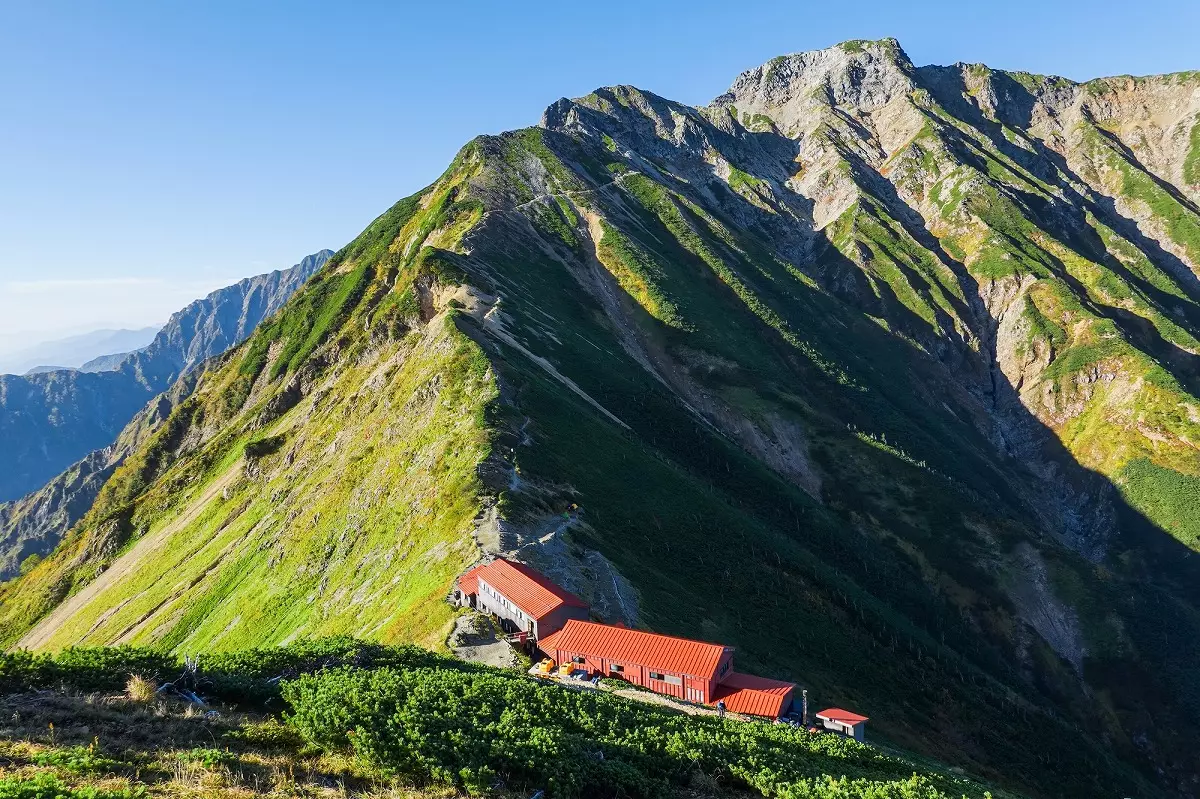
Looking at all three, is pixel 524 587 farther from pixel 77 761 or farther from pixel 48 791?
pixel 48 791

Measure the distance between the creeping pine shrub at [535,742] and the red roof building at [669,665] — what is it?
639 inches

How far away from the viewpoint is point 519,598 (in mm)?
48969

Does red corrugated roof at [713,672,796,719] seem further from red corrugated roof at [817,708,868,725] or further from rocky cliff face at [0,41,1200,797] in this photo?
rocky cliff face at [0,41,1200,797]

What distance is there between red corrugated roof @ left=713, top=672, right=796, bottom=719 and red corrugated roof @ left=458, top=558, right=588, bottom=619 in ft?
40.6

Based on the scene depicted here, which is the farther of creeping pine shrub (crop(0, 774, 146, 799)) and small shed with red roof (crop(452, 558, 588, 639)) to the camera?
small shed with red roof (crop(452, 558, 588, 639))

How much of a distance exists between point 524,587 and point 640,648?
994 centimetres

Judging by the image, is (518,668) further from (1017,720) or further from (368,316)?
(368,316)

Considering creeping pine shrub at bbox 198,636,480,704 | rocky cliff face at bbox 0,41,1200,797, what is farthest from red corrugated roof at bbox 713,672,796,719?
creeping pine shrub at bbox 198,636,480,704

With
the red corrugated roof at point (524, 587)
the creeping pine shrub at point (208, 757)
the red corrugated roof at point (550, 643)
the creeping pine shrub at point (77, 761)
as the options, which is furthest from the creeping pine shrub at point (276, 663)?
the red corrugated roof at point (524, 587)

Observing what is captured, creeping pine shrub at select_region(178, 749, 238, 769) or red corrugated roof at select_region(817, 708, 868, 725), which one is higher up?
creeping pine shrub at select_region(178, 749, 238, 769)

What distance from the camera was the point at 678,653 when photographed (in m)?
46.1

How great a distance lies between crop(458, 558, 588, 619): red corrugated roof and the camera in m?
48.7

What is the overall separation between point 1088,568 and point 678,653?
122344 millimetres

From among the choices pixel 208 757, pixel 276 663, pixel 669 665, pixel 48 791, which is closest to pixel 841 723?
pixel 669 665
